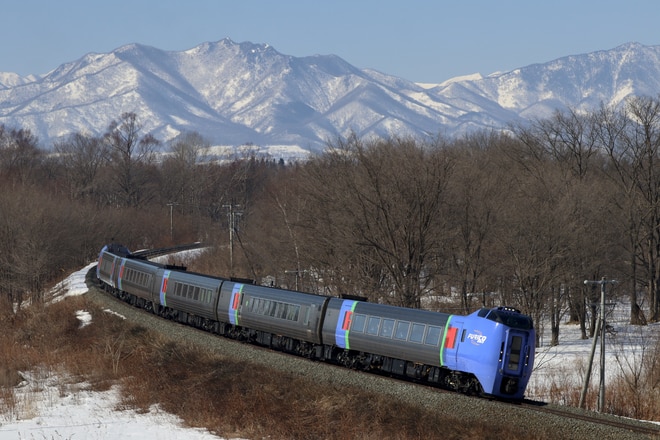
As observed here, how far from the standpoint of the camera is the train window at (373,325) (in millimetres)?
34156

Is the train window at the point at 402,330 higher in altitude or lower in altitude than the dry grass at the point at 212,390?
higher

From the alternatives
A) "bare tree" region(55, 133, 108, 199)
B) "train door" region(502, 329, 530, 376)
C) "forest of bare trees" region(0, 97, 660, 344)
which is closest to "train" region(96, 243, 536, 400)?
"train door" region(502, 329, 530, 376)

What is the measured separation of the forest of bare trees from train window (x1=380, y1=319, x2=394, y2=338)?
995 inches

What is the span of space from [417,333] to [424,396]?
8.56ft

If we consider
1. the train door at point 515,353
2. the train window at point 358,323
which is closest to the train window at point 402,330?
the train window at point 358,323

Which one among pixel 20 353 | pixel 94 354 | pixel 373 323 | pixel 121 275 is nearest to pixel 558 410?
pixel 373 323

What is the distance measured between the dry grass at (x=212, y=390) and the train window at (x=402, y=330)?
2475mm

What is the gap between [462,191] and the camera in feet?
227

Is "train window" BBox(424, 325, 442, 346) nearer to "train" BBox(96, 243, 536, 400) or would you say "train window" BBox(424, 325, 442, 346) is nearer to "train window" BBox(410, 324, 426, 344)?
"train" BBox(96, 243, 536, 400)

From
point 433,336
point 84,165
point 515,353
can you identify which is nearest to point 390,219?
point 433,336

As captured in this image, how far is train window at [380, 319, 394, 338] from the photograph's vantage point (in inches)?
1318

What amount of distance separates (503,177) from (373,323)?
46230mm

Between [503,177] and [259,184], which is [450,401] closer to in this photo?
[503,177]

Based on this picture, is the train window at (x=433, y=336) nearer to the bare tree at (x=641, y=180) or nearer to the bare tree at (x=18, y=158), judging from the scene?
the bare tree at (x=641, y=180)
